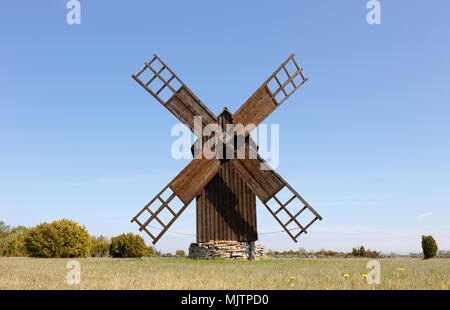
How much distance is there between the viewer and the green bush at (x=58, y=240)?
19.3 m

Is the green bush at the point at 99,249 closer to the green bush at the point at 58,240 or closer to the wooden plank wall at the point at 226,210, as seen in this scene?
the green bush at the point at 58,240

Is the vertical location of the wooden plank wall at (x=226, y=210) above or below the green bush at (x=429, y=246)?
above

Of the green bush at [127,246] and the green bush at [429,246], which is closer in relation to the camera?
the green bush at [429,246]

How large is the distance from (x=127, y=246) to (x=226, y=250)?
735cm

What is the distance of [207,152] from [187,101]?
81.7 inches

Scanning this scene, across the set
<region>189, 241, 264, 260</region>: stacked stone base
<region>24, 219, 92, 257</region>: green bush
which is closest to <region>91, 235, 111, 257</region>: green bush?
<region>24, 219, 92, 257</region>: green bush

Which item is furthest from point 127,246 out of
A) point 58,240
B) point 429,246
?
point 429,246

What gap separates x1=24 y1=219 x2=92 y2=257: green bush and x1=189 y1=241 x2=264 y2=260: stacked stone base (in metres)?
7.22

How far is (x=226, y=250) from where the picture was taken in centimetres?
1530

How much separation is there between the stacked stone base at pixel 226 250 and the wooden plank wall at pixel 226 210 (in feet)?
0.68

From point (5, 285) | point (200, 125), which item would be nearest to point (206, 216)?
point (200, 125)

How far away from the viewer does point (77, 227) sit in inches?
779

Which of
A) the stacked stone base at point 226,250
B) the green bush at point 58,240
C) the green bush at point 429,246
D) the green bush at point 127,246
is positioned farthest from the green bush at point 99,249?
the green bush at point 429,246
